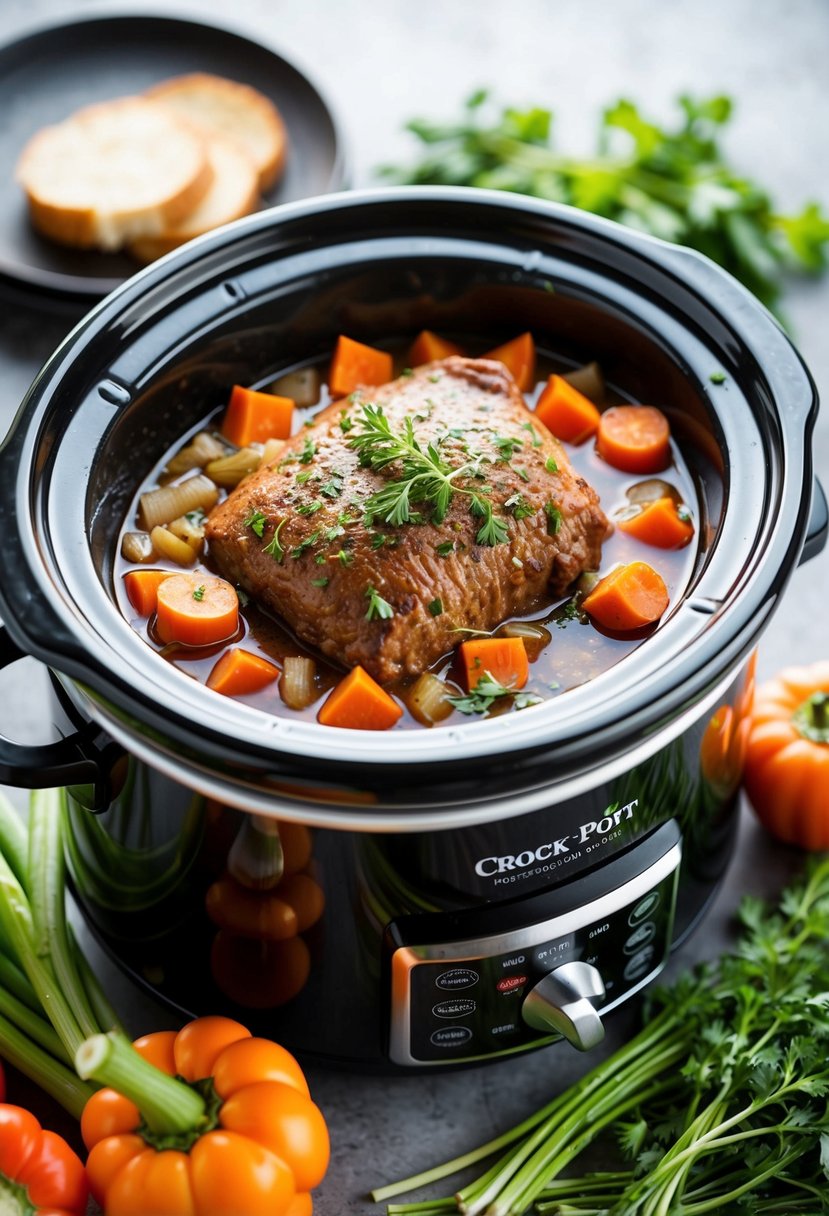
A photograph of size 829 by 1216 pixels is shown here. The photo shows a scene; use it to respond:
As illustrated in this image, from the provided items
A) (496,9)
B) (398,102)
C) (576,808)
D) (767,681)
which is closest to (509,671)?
(576,808)

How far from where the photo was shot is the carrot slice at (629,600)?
7.87 feet

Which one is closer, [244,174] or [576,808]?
[576,808]

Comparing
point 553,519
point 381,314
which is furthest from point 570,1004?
point 381,314

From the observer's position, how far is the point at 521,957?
2.26 meters

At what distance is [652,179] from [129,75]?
1637mm

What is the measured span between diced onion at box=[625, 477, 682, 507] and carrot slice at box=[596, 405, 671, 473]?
4 centimetres

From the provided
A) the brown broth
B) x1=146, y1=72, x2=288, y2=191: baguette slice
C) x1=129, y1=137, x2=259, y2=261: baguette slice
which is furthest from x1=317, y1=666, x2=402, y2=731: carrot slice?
x1=146, y1=72, x2=288, y2=191: baguette slice

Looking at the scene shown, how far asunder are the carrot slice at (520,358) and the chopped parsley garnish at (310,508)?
0.65 metres

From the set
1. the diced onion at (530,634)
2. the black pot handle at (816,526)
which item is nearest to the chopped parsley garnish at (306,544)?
the diced onion at (530,634)

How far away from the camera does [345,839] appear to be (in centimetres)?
210

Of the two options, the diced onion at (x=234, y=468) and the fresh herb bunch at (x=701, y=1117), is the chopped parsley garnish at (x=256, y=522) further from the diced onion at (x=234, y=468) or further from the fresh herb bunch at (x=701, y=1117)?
the fresh herb bunch at (x=701, y=1117)

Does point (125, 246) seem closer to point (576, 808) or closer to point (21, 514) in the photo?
point (21, 514)

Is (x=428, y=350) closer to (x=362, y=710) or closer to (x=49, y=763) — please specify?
(x=362, y=710)

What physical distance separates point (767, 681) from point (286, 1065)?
61.3 inches
